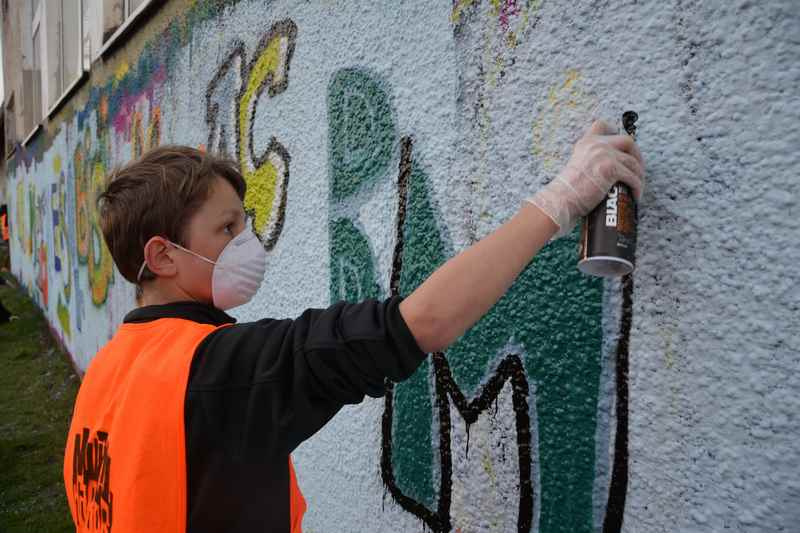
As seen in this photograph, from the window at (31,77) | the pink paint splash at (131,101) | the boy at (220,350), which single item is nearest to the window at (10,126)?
the window at (31,77)

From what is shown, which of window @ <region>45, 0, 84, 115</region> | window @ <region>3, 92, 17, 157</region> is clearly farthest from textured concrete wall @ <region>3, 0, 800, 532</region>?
window @ <region>3, 92, 17, 157</region>

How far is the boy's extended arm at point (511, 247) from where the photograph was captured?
93 centimetres

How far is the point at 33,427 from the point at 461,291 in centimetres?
524

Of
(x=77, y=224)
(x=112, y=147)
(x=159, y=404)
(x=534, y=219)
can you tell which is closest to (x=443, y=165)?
(x=534, y=219)

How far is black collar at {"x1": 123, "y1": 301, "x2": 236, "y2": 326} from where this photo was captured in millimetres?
1204

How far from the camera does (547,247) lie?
1321 mm

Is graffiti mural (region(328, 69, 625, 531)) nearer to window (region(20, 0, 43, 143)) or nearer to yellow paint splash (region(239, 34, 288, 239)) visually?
yellow paint splash (region(239, 34, 288, 239))

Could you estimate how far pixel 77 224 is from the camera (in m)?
6.03

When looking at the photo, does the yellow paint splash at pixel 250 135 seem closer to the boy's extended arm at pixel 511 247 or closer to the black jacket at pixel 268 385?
the black jacket at pixel 268 385

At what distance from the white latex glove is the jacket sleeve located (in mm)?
324

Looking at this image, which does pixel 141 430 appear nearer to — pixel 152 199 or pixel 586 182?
pixel 152 199

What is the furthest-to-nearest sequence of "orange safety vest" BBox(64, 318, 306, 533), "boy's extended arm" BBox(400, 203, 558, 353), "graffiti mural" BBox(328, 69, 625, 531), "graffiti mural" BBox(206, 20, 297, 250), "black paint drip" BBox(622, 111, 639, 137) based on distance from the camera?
"graffiti mural" BBox(206, 20, 297, 250), "graffiti mural" BBox(328, 69, 625, 531), "black paint drip" BBox(622, 111, 639, 137), "orange safety vest" BBox(64, 318, 306, 533), "boy's extended arm" BBox(400, 203, 558, 353)

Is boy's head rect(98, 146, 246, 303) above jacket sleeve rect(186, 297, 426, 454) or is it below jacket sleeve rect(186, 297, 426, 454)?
above

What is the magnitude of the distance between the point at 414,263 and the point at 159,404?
83cm
